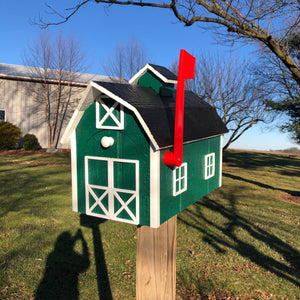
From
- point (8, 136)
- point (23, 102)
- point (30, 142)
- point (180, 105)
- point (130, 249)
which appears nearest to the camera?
point (180, 105)

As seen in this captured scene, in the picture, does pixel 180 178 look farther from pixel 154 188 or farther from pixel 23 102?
pixel 23 102

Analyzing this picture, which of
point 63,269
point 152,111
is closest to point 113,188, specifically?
point 152,111

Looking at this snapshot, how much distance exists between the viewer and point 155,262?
3.37 m

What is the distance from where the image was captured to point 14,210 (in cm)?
895

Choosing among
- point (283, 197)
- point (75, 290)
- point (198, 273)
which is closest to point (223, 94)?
point (283, 197)

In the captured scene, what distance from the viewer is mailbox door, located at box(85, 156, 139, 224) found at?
3.15 metres

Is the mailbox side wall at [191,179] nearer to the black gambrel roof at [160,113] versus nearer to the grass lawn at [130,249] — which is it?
the black gambrel roof at [160,113]

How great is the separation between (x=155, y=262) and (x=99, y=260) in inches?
127

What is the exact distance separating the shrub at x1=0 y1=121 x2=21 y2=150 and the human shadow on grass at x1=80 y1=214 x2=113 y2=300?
1516cm

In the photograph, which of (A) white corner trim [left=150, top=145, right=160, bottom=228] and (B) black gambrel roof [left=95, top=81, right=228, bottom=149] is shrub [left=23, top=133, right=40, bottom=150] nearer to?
(B) black gambrel roof [left=95, top=81, right=228, bottom=149]

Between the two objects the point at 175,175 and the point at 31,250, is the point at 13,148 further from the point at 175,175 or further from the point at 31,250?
the point at 175,175

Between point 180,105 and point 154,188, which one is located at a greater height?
point 180,105

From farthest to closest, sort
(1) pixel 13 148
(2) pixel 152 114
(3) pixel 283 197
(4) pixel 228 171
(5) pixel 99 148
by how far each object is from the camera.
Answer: (1) pixel 13 148 < (4) pixel 228 171 < (3) pixel 283 197 < (5) pixel 99 148 < (2) pixel 152 114

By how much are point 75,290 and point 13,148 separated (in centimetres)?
1937
